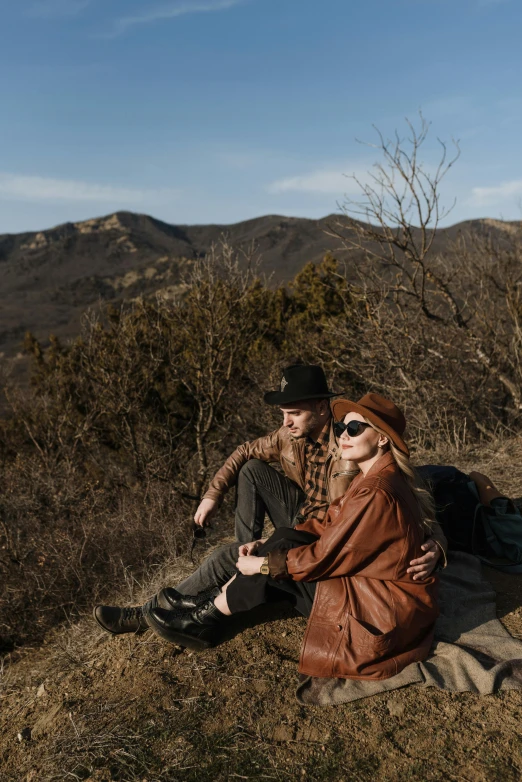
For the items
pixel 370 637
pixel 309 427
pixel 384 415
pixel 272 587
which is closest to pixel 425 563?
pixel 370 637

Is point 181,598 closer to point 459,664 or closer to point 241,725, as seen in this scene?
point 241,725

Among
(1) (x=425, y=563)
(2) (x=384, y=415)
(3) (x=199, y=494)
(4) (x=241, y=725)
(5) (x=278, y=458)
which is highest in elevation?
(2) (x=384, y=415)

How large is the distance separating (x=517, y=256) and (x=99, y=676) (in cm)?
1270

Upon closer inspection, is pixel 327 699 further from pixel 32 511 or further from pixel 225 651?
pixel 32 511

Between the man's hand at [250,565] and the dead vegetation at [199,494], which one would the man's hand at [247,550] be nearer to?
the man's hand at [250,565]

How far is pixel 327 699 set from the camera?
2652 mm

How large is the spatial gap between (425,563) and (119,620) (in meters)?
1.73

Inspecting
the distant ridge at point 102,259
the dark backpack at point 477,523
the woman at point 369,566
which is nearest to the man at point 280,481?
the woman at point 369,566

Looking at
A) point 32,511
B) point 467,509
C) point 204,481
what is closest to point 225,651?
point 467,509

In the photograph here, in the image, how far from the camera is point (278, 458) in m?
3.82

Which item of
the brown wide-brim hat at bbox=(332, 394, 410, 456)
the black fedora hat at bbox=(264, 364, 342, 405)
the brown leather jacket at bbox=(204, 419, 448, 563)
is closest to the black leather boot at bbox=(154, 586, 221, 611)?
the brown leather jacket at bbox=(204, 419, 448, 563)

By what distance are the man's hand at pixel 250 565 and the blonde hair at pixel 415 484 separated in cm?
72

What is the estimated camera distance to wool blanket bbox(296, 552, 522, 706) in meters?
2.66

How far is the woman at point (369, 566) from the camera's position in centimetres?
256
